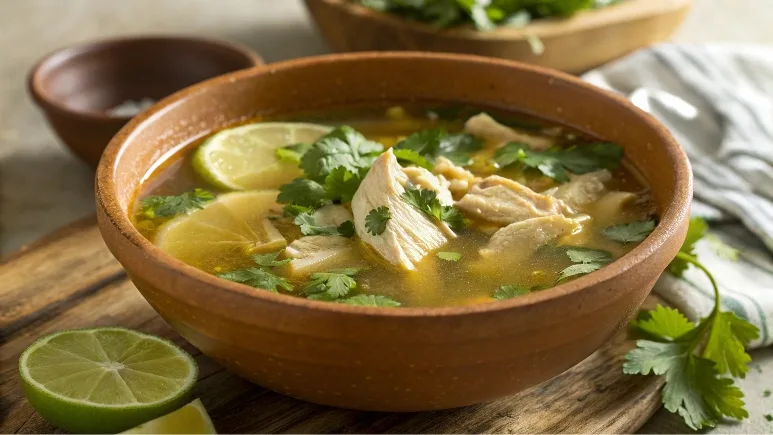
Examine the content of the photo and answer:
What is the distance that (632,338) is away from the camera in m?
2.87

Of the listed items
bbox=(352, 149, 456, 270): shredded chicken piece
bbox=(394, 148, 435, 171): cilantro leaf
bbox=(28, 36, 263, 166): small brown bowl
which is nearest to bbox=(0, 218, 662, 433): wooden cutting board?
bbox=(352, 149, 456, 270): shredded chicken piece

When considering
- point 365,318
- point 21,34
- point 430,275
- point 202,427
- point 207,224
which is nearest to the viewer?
point 365,318

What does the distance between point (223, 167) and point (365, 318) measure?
3.88 feet

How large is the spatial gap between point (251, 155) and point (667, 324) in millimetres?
1403

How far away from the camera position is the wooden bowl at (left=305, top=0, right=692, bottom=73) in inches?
171

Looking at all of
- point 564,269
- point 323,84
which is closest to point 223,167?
point 323,84

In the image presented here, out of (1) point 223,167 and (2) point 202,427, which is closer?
(2) point 202,427

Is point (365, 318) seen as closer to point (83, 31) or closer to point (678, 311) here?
point (678, 311)

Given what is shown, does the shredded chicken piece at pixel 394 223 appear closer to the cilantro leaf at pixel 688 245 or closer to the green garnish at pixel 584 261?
the green garnish at pixel 584 261

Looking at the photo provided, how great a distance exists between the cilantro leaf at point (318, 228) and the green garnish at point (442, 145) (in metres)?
0.49

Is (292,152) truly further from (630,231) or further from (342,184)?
(630,231)

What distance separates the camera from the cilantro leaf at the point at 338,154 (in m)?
2.90

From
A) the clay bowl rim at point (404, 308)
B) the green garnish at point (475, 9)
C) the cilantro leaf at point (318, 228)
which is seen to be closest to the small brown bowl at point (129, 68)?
the green garnish at point (475, 9)

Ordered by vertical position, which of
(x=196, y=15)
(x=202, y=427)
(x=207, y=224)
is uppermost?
(x=207, y=224)
